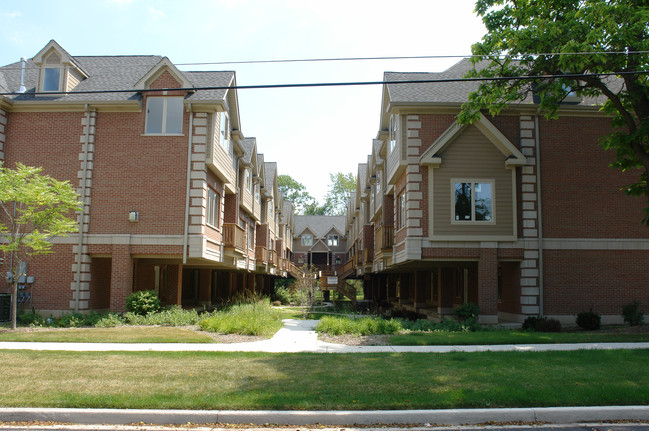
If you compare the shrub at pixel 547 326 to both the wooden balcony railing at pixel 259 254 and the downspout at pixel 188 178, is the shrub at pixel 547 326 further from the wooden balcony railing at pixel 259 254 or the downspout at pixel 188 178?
the wooden balcony railing at pixel 259 254

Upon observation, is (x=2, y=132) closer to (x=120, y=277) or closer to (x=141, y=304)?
(x=120, y=277)

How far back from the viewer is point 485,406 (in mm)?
7215

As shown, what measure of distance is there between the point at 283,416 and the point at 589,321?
14.7 m

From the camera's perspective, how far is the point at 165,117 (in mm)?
19875

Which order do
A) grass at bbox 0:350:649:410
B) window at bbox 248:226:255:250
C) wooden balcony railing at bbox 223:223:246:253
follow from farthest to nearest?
window at bbox 248:226:255:250, wooden balcony railing at bbox 223:223:246:253, grass at bbox 0:350:649:410

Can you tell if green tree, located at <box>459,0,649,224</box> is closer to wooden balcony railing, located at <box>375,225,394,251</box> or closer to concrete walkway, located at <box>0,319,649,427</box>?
wooden balcony railing, located at <box>375,225,394,251</box>

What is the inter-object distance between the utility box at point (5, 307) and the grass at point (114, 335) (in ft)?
11.7

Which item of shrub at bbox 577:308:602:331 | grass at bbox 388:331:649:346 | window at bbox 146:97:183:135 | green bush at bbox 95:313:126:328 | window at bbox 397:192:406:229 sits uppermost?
window at bbox 146:97:183:135

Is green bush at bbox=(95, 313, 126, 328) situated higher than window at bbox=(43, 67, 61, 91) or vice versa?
window at bbox=(43, 67, 61, 91)

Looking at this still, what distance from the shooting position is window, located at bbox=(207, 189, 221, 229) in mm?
Answer: 20891

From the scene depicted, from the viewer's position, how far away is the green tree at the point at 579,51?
1392cm

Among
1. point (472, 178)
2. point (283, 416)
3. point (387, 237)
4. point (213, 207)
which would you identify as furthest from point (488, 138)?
point (283, 416)

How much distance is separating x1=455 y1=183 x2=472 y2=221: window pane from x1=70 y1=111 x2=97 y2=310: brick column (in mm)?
14189

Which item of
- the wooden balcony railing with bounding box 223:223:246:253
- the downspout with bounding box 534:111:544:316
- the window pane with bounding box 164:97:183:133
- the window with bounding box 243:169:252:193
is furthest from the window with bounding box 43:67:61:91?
the downspout with bounding box 534:111:544:316
